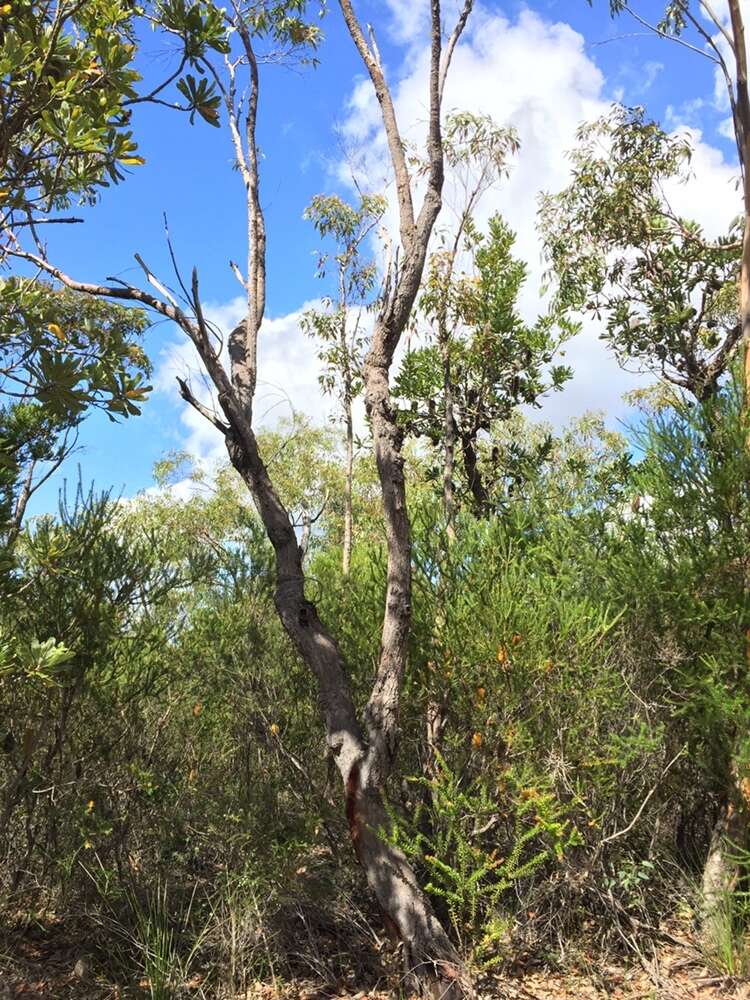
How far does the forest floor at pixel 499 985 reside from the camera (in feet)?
16.2

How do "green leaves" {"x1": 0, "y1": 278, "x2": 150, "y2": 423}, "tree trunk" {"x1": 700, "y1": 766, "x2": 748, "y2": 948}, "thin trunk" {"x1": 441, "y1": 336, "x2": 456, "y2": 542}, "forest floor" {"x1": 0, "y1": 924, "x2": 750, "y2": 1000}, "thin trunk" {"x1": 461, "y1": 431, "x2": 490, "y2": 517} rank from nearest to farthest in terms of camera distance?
1. "green leaves" {"x1": 0, "y1": 278, "x2": 150, "y2": 423}
2. "forest floor" {"x1": 0, "y1": 924, "x2": 750, "y2": 1000}
3. "tree trunk" {"x1": 700, "y1": 766, "x2": 748, "y2": 948}
4. "thin trunk" {"x1": 441, "y1": 336, "x2": 456, "y2": 542}
5. "thin trunk" {"x1": 461, "y1": 431, "x2": 490, "y2": 517}

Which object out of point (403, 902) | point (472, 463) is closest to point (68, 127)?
point (403, 902)

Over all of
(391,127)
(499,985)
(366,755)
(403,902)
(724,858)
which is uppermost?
(391,127)

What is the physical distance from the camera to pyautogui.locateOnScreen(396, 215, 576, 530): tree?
8.48 metres

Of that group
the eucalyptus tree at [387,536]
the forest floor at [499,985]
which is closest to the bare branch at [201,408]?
the eucalyptus tree at [387,536]

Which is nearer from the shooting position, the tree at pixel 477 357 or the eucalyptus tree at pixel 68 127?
the eucalyptus tree at pixel 68 127

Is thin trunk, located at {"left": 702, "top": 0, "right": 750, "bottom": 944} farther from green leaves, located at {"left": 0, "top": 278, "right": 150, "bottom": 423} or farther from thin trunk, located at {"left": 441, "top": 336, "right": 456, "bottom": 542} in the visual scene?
green leaves, located at {"left": 0, "top": 278, "right": 150, "bottom": 423}

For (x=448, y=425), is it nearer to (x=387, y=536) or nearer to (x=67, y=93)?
(x=387, y=536)

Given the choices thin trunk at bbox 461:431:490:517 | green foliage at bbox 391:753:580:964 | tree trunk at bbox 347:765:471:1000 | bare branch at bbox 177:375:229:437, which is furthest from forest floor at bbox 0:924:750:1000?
thin trunk at bbox 461:431:490:517

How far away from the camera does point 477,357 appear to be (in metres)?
8.67

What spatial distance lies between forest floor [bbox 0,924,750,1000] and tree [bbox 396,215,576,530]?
4293mm

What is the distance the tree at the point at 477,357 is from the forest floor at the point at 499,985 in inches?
169

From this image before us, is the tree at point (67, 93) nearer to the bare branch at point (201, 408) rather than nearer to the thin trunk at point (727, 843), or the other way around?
the bare branch at point (201, 408)

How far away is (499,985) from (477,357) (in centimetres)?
588
